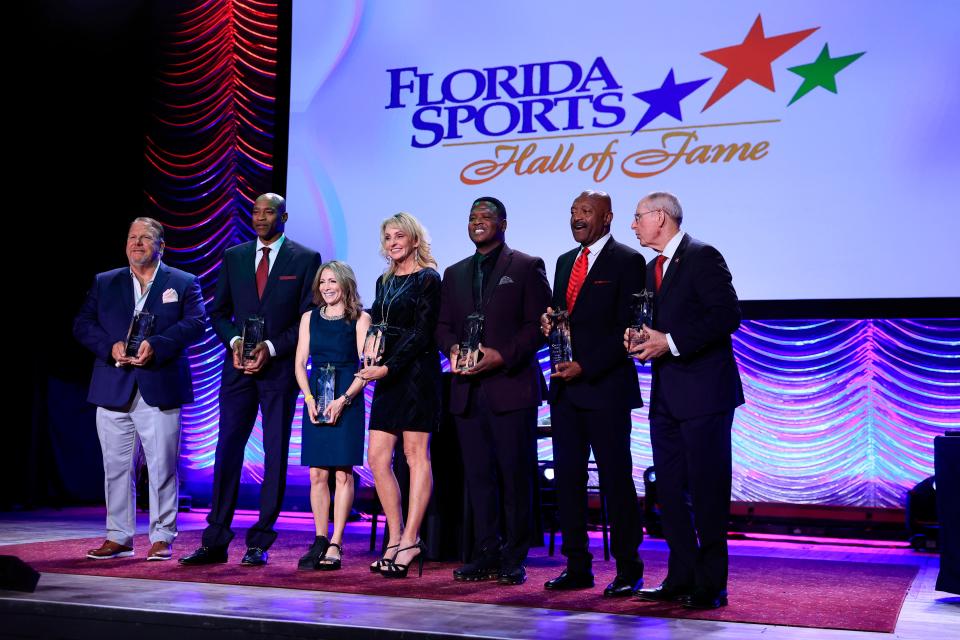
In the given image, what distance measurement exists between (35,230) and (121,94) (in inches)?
53.4

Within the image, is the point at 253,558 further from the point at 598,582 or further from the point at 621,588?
the point at 621,588

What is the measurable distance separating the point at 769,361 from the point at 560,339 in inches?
136

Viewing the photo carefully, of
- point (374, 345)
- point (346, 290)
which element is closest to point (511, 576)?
point (374, 345)

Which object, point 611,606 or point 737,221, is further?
point 737,221

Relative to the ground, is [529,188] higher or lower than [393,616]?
higher

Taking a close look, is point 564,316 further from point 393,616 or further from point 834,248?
point 834,248

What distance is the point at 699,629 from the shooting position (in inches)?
126

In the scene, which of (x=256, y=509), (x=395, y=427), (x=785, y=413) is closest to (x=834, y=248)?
(x=785, y=413)

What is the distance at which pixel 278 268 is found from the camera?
4.81m

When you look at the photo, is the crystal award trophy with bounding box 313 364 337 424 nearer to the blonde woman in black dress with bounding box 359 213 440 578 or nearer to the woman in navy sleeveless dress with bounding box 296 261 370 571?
the woman in navy sleeveless dress with bounding box 296 261 370 571

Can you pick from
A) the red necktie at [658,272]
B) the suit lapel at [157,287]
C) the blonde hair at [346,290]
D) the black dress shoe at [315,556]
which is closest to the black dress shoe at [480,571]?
the black dress shoe at [315,556]

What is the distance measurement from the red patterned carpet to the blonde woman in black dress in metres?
0.25

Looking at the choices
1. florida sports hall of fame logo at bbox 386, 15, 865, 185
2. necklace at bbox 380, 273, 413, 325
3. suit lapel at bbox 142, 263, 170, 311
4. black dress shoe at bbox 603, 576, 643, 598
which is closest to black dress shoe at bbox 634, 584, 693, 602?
black dress shoe at bbox 603, 576, 643, 598

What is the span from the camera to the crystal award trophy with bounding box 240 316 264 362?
4.57m
